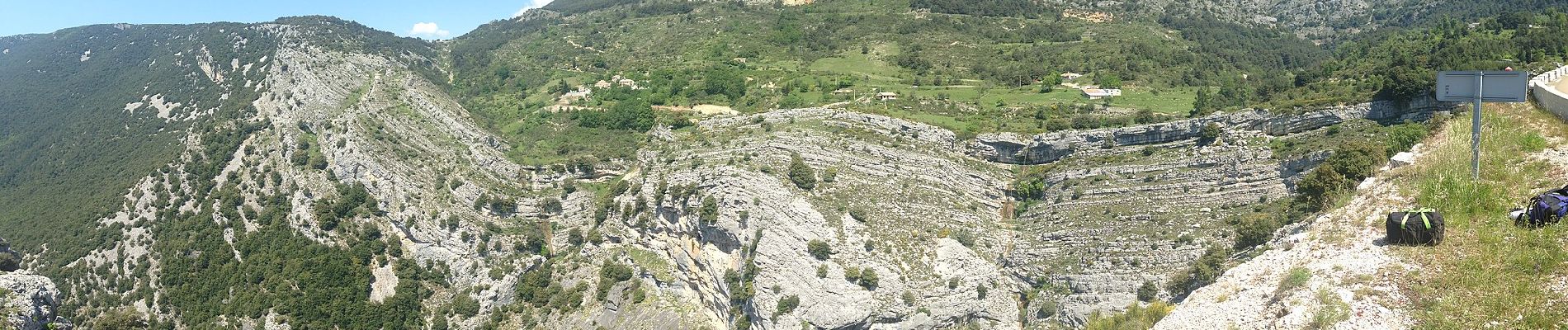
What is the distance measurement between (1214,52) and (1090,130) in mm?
44376

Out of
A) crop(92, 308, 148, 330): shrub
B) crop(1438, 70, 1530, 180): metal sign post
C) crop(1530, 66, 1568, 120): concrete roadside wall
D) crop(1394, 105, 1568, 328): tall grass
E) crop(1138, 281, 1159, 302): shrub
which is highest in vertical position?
crop(1438, 70, 1530, 180): metal sign post

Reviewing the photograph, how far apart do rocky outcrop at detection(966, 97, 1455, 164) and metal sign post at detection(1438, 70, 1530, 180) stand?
81.9 ft

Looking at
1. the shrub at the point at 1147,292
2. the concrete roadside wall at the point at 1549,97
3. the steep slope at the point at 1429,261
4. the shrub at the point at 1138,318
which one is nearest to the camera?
the steep slope at the point at 1429,261

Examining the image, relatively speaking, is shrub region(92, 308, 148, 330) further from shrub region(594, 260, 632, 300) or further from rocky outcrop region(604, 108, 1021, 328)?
rocky outcrop region(604, 108, 1021, 328)

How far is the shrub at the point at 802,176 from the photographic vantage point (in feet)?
138

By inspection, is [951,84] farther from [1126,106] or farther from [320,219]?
[320,219]

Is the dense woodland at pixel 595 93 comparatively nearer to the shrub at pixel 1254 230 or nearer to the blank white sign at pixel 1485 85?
the shrub at pixel 1254 230

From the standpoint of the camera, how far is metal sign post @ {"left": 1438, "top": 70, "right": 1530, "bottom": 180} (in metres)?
15.2

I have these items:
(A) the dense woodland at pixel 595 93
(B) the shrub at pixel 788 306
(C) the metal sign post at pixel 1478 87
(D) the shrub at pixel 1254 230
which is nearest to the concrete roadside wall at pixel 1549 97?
(A) the dense woodland at pixel 595 93

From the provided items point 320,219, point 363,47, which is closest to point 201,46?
point 363,47

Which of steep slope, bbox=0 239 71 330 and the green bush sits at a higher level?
steep slope, bbox=0 239 71 330

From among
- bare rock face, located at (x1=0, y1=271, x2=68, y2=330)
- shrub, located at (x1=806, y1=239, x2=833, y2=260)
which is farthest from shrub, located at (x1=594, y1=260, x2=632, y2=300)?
bare rock face, located at (x1=0, y1=271, x2=68, y2=330)

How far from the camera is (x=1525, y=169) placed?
17.6m

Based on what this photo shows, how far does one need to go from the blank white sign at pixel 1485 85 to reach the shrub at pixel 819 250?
84.5 ft
